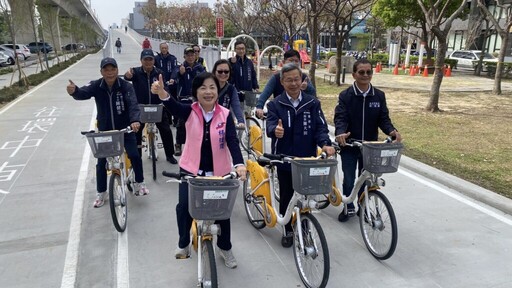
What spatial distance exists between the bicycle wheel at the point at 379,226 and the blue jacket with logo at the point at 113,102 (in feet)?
9.10

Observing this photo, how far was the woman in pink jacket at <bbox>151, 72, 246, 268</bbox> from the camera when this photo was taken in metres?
3.23

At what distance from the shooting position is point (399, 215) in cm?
484

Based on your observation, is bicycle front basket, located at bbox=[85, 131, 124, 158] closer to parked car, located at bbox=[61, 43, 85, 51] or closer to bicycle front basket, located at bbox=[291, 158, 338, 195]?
bicycle front basket, located at bbox=[291, 158, 338, 195]

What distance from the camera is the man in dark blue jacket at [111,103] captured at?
4598 millimetres

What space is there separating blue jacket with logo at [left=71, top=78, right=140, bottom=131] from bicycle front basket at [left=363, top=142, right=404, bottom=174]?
2.69m

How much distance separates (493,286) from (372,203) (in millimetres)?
1194

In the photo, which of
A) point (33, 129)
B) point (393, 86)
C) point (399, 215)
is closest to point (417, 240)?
point (399, 215)

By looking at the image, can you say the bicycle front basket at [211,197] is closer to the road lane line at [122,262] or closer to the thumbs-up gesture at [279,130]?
the thumbs-up gesture at [279,130]

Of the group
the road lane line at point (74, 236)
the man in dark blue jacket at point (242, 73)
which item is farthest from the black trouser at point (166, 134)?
the man in dark blue jacket at point (242, 73)

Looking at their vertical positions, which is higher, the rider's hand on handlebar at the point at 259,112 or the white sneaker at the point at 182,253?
the rider's hand on handlebar at the point at 259,112

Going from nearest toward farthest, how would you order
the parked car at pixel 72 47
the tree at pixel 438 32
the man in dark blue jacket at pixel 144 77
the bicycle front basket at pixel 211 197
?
the bicycle front basket at pixel 211 197 < the man in dark blue jacket at pixel 144 77 < the tree at pixel 438 32 < the parked car at pixel 72 47

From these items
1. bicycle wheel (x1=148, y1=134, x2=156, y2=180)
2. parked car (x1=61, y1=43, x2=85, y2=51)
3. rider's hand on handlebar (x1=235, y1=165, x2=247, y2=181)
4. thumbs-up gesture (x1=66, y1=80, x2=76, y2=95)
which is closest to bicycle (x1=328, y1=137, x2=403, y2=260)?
rider's hand on handlebar (x1=235, y1=165, x2=247, y2=181)

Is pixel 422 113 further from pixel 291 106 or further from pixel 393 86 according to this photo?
pixel 291 106

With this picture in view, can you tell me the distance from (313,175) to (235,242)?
1643mm
